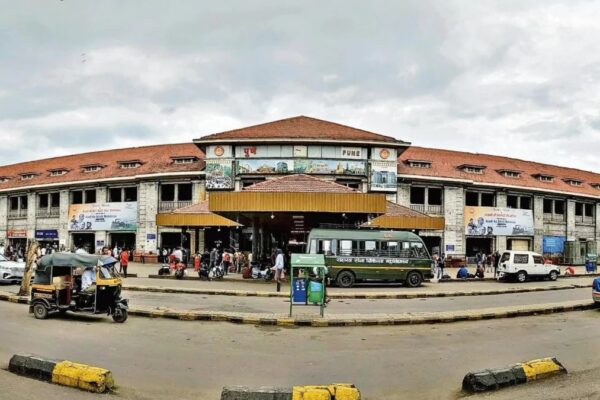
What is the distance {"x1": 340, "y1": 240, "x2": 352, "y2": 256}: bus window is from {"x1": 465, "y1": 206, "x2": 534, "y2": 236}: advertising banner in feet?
72.7

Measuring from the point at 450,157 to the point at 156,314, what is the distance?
38.5 m

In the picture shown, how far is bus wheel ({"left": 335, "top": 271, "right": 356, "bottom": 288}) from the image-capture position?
74.4 ft

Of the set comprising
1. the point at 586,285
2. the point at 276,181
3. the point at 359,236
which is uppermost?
the point at 276,181

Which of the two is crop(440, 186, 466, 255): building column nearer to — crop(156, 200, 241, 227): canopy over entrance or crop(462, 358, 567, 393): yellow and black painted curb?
crop(156, 200, 241, 227): canopy over entrance

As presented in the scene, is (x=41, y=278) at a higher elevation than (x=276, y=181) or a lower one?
lower

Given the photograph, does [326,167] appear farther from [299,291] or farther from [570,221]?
[299,291]

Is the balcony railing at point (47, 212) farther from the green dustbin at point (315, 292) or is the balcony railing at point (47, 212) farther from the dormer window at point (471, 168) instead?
the green dustbin at point (315, 292)

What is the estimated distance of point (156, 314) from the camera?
44.8 feet

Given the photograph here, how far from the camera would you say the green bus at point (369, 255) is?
74.4 ft

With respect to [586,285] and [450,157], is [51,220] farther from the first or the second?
[586,285]

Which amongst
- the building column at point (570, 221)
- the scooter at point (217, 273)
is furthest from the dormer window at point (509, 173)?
the scooter at point (217, 273)

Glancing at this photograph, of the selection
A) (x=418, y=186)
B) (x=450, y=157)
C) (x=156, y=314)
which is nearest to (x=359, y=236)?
(x=156, y=314)

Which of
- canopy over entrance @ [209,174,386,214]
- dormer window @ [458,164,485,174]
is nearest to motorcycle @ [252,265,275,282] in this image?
canopy over entrance @ [209,174,386,214]

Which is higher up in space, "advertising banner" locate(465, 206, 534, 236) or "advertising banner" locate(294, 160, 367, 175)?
"advertising banner" locate(294, 160, 367, 175)
